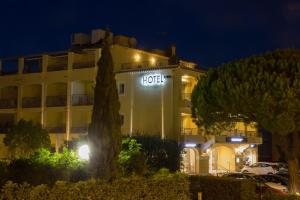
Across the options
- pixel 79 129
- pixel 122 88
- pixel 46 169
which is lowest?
pixel 46 169

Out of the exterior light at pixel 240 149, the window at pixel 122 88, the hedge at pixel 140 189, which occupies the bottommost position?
the hedge at pixel 140 189

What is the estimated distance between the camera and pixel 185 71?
1889 inches

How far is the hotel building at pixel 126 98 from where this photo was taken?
157 ft

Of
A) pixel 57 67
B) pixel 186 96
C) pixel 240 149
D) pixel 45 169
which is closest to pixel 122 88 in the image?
pixel 186 96

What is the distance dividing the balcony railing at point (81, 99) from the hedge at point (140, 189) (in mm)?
28843

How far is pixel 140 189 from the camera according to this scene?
63.7 ft

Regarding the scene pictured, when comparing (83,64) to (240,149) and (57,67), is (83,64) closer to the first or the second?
(57,67)

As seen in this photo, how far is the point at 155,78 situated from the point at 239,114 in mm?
18417

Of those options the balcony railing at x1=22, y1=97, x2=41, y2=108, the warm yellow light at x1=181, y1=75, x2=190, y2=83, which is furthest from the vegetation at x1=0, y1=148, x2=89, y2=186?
Answer: the balcony railing at x1=22, y1=97, x2=41, y2=108

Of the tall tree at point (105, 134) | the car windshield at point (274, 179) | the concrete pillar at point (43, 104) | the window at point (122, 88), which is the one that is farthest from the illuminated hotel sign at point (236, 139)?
the tall tree at point (105, 134)

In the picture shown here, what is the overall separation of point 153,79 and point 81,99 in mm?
8793

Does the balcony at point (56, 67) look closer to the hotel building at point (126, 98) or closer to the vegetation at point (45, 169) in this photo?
the hotel building at point (126, 98)

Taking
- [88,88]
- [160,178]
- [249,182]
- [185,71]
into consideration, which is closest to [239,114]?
[249,182]

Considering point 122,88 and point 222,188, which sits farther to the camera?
point 122,88
